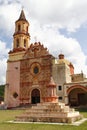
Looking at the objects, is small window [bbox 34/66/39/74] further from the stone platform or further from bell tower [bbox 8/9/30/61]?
the stone platform

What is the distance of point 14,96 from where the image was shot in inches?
1291

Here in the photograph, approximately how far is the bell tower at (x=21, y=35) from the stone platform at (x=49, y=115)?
2203 centimetres

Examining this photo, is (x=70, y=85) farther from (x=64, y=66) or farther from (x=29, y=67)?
(x=29, y=67)

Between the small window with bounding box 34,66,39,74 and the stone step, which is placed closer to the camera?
the stone step

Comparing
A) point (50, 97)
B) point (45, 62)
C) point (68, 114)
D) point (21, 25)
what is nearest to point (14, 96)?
point (45, 62)

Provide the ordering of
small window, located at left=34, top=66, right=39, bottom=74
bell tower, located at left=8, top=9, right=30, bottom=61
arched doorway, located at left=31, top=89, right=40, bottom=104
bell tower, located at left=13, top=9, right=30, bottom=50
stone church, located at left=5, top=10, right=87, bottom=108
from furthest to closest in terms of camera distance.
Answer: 1. bell tower, located at left=13, top=9, right=30, bottom=50
2. bell tower, located at left=8, top=9, right=30, bottom=61
3. small window, located at left=34, top=66, right=39, bottom=74
4. arched doorway, located at left=31, top=89, right=40, bottom=104
5. stone church, located at left=5, top=10, right=87, bottom=108

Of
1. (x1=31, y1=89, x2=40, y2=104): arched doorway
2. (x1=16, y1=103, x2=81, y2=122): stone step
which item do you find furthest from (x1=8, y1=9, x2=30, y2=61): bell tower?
(x1=16, y1=103, x2=81, y2=122): stone step

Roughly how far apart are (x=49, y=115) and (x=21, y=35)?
23.5 metres

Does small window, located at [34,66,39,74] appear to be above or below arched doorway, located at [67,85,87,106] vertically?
above

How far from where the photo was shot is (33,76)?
3195 cm

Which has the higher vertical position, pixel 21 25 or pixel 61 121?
pixel 21 25

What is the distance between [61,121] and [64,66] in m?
18.5

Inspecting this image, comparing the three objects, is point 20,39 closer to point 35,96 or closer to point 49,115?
point 35,96

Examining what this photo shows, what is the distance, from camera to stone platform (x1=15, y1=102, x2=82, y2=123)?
40.4 feet
